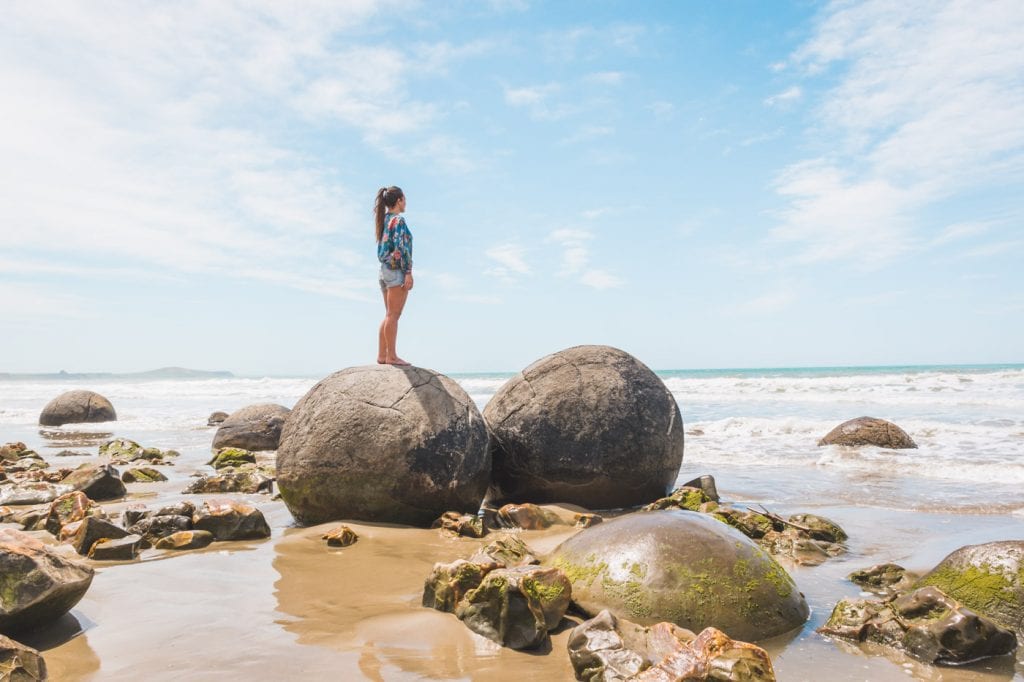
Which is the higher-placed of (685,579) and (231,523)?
(685,579)

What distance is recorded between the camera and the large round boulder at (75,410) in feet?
64.8

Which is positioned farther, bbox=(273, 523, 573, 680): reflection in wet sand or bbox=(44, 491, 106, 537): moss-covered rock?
bbox=(44, 491, 106, 537): moss-covered rock

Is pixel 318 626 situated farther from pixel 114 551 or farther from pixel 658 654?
pixel 114 551

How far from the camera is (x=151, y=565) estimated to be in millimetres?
4883

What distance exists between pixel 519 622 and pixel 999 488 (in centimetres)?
758

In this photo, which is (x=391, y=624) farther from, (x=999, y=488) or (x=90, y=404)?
(x=90, y=404)

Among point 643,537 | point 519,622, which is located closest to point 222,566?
point 519,622

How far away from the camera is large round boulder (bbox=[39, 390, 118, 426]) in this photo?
A: 1975cm

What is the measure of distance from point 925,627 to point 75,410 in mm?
21582

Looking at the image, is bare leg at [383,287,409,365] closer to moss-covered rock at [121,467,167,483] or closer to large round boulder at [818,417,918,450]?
moss-covered rock at [121,467,167,483]

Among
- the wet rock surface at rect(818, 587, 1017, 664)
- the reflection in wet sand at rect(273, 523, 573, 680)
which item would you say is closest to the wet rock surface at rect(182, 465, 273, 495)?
the reflection in wet sand at rect(273, 523, 573, 680)

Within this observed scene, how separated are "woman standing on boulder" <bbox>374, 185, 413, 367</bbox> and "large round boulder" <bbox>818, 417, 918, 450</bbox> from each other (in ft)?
30.9

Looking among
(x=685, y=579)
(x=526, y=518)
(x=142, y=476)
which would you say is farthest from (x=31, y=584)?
(x=142, y=476)

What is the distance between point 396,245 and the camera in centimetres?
691
